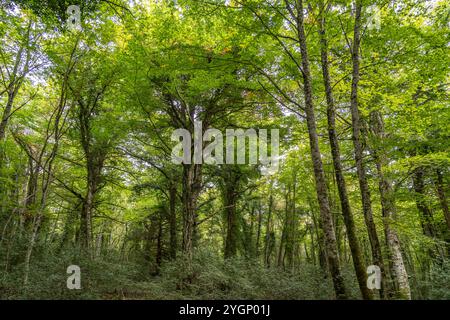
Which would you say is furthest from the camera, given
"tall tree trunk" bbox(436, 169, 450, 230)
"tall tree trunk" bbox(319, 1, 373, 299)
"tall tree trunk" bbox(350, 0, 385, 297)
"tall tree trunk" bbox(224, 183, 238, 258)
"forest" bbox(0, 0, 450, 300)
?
"tall tree trunk" bbox(224, 183, 238, 258)

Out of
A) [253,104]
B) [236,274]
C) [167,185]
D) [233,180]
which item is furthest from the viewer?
[233,180]

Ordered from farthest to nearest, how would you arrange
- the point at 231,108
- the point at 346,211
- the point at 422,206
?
the point at 422,206
the point at 231,108
the point at 346,211

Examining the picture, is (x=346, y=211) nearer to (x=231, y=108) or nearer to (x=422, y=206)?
(x=231, y=108)

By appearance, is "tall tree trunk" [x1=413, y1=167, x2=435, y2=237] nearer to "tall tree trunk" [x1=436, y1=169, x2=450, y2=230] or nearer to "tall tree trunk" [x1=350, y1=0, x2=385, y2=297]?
"tall tree trunk" [x1=436, y1=169, x2=450, y2=230]

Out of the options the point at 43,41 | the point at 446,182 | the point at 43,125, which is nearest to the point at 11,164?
the point at 43,125

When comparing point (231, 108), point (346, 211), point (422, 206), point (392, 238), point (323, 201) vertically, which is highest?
point (231, 108)

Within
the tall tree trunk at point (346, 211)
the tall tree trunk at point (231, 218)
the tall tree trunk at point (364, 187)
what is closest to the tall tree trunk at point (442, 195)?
the tall tree trunk at point (364, 187)

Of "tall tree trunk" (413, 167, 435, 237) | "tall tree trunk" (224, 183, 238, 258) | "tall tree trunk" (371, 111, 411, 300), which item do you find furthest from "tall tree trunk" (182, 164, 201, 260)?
"tall tree trunk" (413, 167, 435, 237)

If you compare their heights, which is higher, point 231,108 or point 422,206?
point 231,108

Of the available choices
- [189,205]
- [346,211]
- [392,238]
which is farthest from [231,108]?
[392,238]

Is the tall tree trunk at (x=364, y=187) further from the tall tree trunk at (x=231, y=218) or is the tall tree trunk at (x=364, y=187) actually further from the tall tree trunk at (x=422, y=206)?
the tall tree trunk at (x=422, y=206)

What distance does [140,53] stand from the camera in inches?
280

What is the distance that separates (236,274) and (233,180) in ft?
19.5

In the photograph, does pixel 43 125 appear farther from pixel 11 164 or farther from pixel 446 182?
pixel 446 182
